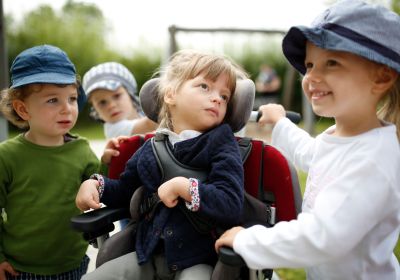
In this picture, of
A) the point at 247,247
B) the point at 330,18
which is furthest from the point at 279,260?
the point at 330,18

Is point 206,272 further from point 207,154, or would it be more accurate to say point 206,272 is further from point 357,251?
point 357,251

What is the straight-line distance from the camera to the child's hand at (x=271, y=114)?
199 centimetres

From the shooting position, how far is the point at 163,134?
186 cm

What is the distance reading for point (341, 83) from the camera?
1.40m

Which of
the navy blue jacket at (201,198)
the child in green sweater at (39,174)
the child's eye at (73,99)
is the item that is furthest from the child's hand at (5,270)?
the child's eye at (73,99)

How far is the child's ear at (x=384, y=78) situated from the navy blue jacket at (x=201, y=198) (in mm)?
577

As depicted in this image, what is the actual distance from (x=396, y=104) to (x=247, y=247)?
75cm

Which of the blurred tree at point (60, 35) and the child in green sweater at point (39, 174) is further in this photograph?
the blurred tree at point (60, 35)

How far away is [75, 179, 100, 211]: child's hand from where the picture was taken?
1.76 meters

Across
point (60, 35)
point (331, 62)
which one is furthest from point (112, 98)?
point (60, 35)

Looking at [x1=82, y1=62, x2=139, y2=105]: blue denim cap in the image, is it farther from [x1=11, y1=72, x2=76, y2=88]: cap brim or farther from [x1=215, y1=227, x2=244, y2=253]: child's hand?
[x1=215, y1=227, x2=244, y2=253]: child's hand

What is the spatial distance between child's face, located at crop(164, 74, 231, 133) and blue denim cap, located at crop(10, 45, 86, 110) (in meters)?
0.52

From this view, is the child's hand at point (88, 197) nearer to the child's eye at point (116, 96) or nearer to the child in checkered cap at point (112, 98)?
the child in checkered cap at point (112, 98)

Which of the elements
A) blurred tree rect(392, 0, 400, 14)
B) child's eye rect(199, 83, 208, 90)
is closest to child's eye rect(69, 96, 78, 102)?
child's eye rect(199, 83, 208, 90)
